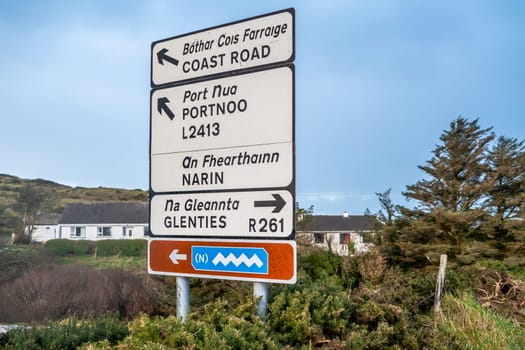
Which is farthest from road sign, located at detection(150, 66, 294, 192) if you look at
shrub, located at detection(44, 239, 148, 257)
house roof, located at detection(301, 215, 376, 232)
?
house roof, located at detection(301, 215, 376, 232)

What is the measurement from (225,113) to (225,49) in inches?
22.0

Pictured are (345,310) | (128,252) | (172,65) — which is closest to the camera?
(345,310)

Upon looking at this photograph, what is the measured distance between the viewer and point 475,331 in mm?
4805

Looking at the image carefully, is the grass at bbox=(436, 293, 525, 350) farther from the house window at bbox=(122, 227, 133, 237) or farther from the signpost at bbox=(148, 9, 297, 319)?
the house window at bbox=(122, 227, 133, 237)

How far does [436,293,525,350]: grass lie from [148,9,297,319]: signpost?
189cm

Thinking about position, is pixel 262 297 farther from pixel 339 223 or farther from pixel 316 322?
pixel 339 223

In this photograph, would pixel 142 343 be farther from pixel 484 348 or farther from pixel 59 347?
pixel 484 348

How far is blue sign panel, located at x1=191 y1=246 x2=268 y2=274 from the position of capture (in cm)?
345

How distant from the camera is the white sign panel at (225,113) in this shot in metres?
3.49

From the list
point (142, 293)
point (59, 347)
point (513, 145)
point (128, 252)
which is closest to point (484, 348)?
point (59, 347)

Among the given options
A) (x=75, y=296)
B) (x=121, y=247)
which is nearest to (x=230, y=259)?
(x=75, y=296)

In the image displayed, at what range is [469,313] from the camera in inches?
207

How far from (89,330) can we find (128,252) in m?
32.5

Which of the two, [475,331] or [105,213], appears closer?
[475,331]
